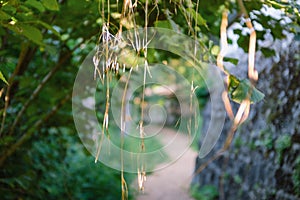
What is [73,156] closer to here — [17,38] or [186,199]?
[186,199]

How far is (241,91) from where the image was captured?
145 centimetres

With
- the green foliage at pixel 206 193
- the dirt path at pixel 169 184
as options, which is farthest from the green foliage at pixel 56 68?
the green foliage at pixel 206 193

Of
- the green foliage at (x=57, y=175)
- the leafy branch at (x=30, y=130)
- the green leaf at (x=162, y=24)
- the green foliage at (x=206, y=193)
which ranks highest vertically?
the green leaf at (x=162, y=24)

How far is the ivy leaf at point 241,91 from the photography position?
139 cm

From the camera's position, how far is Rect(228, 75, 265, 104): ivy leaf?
139 centimetres

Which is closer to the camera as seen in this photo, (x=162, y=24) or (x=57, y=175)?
(x=162, y=24)

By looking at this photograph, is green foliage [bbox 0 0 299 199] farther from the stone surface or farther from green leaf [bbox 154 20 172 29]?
the stone surface

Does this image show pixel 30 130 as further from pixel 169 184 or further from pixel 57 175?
pixel 169 184

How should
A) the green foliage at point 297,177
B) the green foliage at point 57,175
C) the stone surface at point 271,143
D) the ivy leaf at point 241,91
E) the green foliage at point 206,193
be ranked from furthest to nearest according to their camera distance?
1. the green foliage at point 206,193
2. the stone surface at point 271,143
3. the green foliage at point 297,177
4. the green foliage at point 57,175
5. the ivy leaf at point 241,91

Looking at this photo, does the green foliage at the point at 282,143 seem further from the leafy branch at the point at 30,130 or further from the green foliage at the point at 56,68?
the leafy branch at the point at 30,130

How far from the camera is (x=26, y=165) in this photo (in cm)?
299

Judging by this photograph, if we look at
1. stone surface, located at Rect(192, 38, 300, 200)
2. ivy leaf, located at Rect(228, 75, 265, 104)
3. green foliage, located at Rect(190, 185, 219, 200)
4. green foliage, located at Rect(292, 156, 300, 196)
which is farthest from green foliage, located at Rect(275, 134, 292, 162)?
ivy leaf, located at Rect(228, 75, 265, 104)

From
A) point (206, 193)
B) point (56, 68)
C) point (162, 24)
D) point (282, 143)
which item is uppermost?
point (162, 24)

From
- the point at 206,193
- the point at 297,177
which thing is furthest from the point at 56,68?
the point at 206,193
